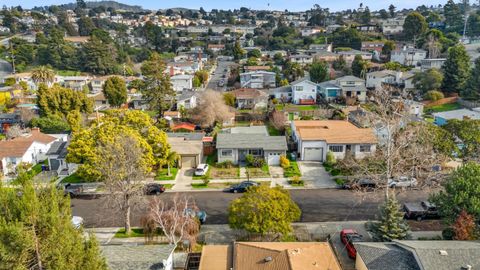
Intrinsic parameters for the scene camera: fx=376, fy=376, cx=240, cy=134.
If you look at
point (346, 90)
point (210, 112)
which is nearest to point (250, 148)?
point (210, 112)

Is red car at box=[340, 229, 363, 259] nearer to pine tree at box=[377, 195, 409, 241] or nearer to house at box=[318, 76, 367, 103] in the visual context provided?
pine tree at box=[377, 195, 409, 241]

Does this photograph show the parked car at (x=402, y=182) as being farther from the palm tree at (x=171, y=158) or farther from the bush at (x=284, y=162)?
the palm tree at (x=171, y=158)

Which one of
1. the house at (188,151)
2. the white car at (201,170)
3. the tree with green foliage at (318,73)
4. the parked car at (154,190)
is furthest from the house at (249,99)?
the parked car at (154,190)

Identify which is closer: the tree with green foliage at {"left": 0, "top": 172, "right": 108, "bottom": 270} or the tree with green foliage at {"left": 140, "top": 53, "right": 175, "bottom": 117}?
the tree with green foliage at {"left": 0, "top": 172, "right": 108, "bottom": 270}

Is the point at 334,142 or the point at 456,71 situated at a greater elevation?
the point at 456,71

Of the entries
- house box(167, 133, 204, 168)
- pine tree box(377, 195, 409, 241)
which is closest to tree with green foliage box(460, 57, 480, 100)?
house box(167, 133, 204, 168)

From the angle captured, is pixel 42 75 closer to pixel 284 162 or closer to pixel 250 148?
pixel 250 148
